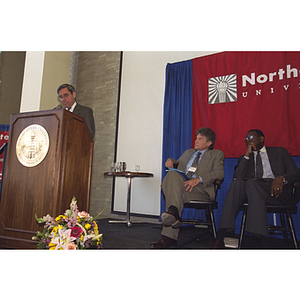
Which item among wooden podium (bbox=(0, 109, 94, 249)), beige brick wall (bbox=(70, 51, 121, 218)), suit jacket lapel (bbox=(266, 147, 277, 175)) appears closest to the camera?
wooden podium (bbox=(0, 109, 94, 249))

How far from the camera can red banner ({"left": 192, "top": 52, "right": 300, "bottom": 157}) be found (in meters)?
3.01

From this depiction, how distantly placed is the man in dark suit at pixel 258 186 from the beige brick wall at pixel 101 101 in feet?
8.75

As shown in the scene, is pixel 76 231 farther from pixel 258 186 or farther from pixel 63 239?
pixel 258 186

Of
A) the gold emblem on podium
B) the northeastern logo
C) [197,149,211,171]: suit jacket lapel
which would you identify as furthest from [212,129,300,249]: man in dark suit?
the gold emblem on podium

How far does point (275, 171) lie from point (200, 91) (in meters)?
1.73

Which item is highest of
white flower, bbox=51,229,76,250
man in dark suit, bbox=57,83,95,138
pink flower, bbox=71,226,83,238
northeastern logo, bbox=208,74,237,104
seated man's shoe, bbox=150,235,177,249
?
northeastern logo, bbox=208,74,237,104

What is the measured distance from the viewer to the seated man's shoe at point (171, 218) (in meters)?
1.98

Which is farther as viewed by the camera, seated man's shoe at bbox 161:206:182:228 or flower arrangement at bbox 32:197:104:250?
seated man's shoe at bbox 161:206:182:228

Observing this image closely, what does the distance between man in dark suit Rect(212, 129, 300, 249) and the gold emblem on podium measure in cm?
156

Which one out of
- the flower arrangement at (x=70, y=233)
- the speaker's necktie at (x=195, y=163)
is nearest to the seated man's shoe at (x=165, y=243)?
the flower arrangement at (x=70, y=233)

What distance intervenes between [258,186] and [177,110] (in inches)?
82.1

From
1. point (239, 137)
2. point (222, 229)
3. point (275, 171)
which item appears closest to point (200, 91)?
point (239, 137)

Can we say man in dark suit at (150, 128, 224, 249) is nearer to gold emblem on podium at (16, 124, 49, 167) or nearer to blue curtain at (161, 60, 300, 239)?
blue curtain at (161, 60, 300, 239)

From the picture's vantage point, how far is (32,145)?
184cm
